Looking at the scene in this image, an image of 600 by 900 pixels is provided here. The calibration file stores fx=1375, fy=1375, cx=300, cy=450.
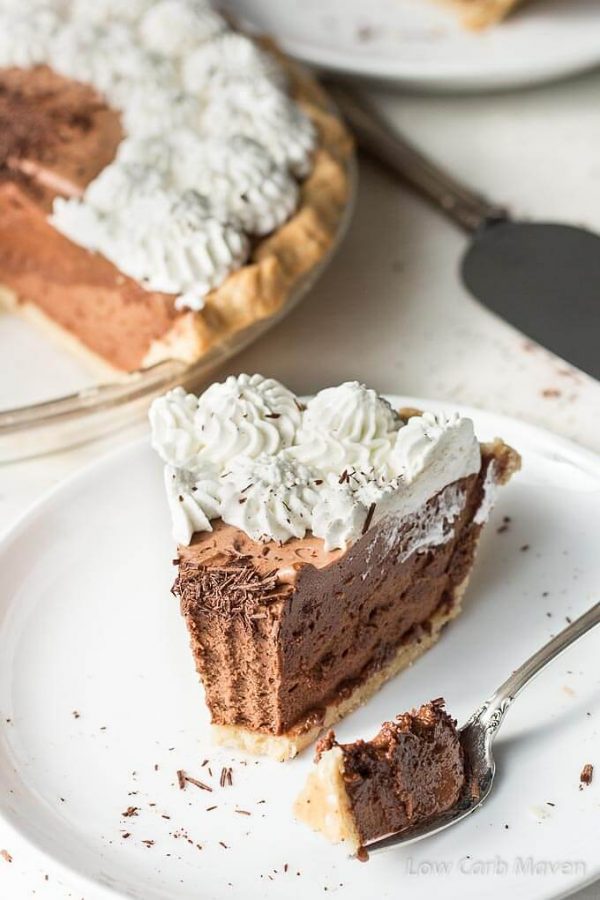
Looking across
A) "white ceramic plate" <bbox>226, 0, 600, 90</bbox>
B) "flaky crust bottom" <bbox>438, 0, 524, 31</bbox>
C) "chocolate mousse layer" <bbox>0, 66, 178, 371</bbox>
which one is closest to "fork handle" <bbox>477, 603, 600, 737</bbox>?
"chocolate mousse layer" <bbox>0, 66, 178, 371</bbox>

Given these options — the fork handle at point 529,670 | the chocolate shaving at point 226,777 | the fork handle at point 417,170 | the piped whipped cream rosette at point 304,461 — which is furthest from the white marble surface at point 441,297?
the chocolate shaving at point 226,777

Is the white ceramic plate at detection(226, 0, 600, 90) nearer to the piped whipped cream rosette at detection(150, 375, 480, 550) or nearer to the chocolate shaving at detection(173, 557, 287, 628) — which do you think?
the piped whipped cream rosette at detection(150, 375, 480, 550)

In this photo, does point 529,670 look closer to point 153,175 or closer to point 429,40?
point 153,175

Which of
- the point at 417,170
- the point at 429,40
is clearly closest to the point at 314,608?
the point at 417,170

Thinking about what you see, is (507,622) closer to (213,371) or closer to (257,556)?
(257,556)

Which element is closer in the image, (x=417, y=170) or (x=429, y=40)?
(x=417, y=170)

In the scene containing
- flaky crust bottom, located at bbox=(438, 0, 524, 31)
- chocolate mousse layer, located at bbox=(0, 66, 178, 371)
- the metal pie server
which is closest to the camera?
the metal pie server
